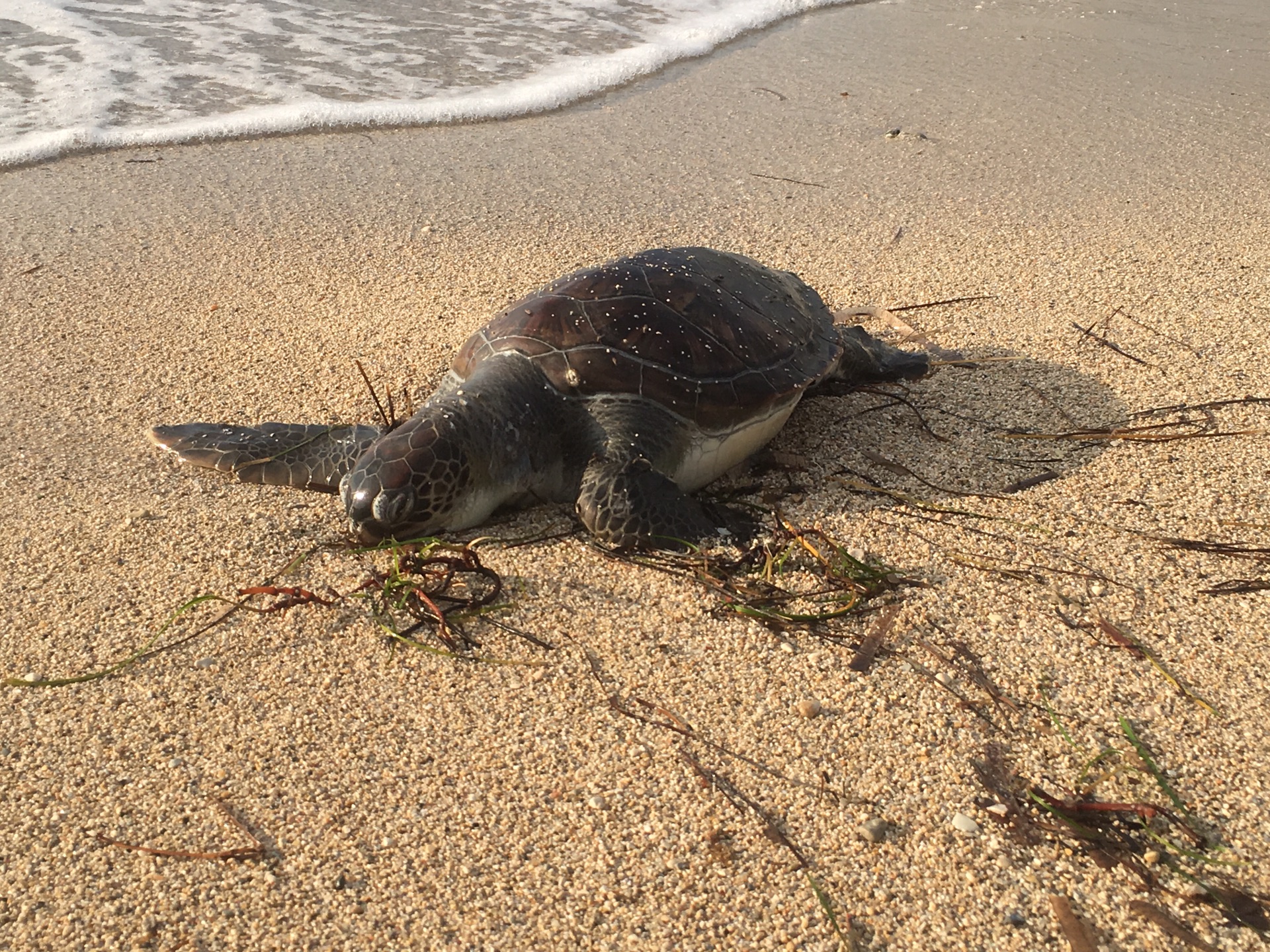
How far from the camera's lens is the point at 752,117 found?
6500 millimetres

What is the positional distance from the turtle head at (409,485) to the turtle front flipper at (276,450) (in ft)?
0.65

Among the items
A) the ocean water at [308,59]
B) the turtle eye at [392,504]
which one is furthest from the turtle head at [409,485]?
the ocean water at [308,59]

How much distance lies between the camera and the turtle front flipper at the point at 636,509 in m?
2.81

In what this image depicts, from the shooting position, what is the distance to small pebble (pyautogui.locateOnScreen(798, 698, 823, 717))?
7.37 ft

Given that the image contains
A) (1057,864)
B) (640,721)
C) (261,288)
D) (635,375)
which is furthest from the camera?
(261,288)

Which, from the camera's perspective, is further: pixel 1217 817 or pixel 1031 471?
pixel 1031 471

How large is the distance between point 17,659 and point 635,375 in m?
A: 1.79

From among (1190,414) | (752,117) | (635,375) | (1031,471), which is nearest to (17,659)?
(635,375)

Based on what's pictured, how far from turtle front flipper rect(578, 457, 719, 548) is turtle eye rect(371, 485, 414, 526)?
487 millimetres

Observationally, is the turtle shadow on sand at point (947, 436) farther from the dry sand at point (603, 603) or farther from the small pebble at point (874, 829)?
Answer: the small pebble at point (874, 829)

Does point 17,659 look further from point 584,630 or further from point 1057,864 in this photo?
point 1057,864

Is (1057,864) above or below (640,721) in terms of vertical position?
above

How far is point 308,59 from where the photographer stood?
773 cm

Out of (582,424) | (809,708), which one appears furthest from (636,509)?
(809,708)
